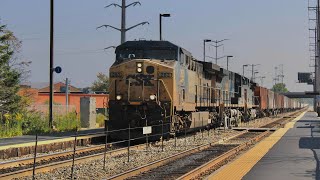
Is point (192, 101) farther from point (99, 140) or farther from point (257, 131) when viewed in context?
point (257, 131)

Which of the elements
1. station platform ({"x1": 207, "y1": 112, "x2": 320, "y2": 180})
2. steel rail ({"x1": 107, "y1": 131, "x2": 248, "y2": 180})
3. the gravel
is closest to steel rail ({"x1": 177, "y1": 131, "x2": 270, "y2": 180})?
station platform ({"x1": 207, "y1": 112, "x2": 320, "y2": 180})

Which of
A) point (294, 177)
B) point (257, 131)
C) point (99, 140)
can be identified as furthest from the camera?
point (257, 131)

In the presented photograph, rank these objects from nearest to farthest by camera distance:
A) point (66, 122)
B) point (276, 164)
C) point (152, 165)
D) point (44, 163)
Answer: point (276, 164), point (152, 165), point (44, 163), point (66, 122)

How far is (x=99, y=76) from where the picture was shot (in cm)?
12125

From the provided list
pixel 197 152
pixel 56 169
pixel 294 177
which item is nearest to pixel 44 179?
pixel 56 169

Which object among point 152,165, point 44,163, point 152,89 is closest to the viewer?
point 152,165

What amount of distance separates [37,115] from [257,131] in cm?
1441

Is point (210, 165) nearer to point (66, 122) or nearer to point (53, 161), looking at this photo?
point (53, 161)

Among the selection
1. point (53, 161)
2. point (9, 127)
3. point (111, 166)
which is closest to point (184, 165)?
point (111, 166)

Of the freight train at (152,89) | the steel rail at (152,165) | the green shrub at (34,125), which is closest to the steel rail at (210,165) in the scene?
the steel rail at (152,165)

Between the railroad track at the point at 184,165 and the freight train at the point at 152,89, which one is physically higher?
the freight train at the point at 152,89

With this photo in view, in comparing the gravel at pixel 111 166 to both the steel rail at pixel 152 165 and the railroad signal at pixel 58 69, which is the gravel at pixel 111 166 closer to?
the steel rail at pixel 152 165

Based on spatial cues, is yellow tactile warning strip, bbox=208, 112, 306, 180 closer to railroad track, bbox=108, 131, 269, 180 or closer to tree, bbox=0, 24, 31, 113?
railroad track, bbox=108, 131, 269, 180

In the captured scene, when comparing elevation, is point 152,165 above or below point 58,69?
below
